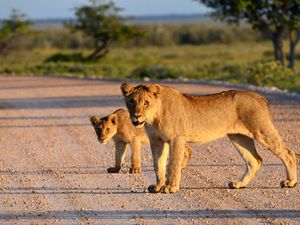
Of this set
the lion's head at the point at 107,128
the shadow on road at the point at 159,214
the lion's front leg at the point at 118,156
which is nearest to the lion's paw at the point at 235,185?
the shadow on road at the point at 159,214

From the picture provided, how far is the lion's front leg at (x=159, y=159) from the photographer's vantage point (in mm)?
9859

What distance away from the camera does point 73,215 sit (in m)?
8.96

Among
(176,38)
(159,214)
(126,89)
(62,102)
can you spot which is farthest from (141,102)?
(176,38)

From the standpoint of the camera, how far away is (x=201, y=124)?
10102mm

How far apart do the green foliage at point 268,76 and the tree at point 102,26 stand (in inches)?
1193

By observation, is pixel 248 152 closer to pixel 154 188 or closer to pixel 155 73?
pixel 154 188

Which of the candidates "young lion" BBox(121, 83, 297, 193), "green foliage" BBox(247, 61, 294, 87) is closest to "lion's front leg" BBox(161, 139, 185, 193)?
"young lion" BBox(121, 83, 297, 193)

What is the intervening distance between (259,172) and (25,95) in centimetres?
1502

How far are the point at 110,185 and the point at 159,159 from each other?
3.33 ft

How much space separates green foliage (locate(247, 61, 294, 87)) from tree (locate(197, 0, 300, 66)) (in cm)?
773

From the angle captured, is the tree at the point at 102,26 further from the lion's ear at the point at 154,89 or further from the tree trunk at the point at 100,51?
the lion's ear at the point at 154,89

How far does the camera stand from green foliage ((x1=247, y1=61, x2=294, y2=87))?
27.7 m

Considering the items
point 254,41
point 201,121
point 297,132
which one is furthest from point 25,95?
point 254,41

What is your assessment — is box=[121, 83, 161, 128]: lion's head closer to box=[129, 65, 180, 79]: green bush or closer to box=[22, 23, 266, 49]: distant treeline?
box=[129, 65, 180, 79]: green bush
